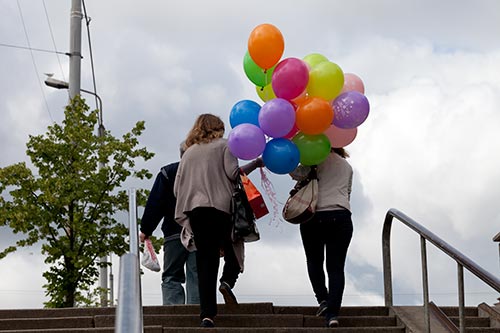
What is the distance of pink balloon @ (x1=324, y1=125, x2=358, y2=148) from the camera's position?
758cm

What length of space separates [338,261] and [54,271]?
30.2ft

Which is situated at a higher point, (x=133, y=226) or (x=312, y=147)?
(x=312, y=147)

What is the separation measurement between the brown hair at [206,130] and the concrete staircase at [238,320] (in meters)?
1.45

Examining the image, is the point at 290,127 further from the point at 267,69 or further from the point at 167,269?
the point at 167,269

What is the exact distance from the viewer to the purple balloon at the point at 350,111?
739 centimetres

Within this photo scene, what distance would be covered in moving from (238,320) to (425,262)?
5.20 ft

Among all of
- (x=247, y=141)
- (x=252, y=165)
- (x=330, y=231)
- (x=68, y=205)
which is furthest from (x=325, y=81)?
(x=68, y=205)

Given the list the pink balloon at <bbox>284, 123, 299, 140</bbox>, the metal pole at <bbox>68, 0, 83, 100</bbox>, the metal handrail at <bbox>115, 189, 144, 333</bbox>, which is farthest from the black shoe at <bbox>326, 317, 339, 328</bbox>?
the metal pole at <bbox>68, 0, 83, 100</bbox>

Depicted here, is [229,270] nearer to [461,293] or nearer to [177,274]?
[177,274]

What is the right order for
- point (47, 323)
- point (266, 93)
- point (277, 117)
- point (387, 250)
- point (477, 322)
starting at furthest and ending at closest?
point (387, 250) < point (477, 322) < point (47, 323) < point (266, 93) < point (277, 117)

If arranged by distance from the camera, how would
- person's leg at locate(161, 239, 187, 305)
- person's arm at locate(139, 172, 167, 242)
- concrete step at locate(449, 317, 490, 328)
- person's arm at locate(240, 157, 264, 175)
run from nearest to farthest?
person's arm at locate(240, 157, 264, 175) → person's arm at locate(139, 172, 167, 242) → concrete step at locate(449, 317, 490, 328) → person's leg at locate(161, 239, 187, 305)

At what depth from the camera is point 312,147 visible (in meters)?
7.38

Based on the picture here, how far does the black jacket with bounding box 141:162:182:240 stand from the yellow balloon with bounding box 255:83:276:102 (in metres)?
1.01

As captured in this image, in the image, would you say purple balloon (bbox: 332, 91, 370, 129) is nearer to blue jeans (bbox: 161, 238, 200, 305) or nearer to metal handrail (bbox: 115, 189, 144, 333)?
blue jeans (bbox: 161, 238, 200, 305)
